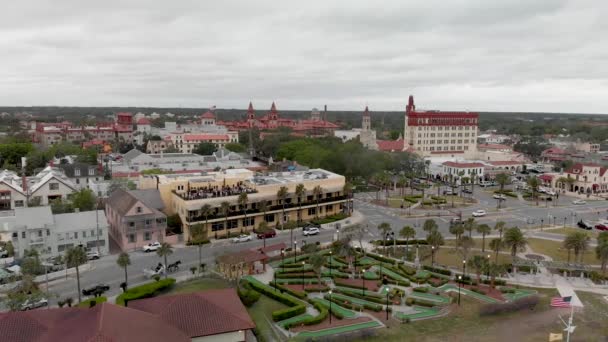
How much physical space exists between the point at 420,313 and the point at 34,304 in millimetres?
31054

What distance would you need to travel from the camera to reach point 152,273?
152 ft

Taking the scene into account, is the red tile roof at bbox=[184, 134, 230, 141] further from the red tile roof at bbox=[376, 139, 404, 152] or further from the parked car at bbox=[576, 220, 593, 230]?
the parked car at bbox=[576, 220, 593, 230]

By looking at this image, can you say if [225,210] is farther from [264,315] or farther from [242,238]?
[264,315]

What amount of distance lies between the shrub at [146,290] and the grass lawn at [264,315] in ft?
28.3

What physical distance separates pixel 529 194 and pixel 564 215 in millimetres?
16068

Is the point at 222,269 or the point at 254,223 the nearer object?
the point at 222,269

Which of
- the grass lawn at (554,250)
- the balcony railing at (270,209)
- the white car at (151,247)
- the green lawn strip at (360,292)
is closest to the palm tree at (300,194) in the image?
the balcony railing at (270,209)

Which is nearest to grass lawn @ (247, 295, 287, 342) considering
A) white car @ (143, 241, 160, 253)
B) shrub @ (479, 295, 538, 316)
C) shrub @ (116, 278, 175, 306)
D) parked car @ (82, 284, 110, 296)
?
shrub @ (116, 278, 175, 306)

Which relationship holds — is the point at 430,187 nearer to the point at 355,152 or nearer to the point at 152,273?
the point at 355,152

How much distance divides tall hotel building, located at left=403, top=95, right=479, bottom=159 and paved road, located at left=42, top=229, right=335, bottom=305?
3077 inches

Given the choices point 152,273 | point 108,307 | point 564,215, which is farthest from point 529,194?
point 108,307

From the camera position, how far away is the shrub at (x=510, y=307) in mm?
38219

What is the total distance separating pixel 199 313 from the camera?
32281 millimetres

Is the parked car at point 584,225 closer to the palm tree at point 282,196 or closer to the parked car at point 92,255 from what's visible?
the palm tree at point 282,196
